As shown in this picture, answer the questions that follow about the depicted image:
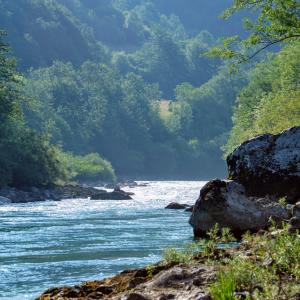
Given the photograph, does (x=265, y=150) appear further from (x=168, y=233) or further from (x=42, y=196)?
(x=42, y=196)

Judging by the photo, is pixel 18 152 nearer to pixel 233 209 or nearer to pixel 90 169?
pixel 233 209

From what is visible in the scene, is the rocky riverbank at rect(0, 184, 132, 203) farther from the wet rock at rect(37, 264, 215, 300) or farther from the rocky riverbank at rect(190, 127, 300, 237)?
the wet rock at rect(37, 264, 215, 300)

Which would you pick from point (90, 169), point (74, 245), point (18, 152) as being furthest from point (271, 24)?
point (90, 169)

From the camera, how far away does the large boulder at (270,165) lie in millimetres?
22203

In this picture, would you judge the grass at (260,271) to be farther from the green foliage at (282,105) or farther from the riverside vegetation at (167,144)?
the green foliage at (282,105)

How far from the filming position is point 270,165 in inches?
891

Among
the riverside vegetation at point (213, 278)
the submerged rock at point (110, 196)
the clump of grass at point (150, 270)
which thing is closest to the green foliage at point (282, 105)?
the submerged rock at point (110, 196)

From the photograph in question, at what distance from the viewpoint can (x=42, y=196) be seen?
207ft

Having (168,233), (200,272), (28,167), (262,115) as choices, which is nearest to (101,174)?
(28,167)

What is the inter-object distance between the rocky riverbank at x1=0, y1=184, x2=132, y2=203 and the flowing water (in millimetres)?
17986

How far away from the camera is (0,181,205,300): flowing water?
16.8 m

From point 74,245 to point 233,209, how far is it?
5756mm

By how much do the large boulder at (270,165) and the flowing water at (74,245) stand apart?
2623mm

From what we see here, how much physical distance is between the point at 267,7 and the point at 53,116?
139m
